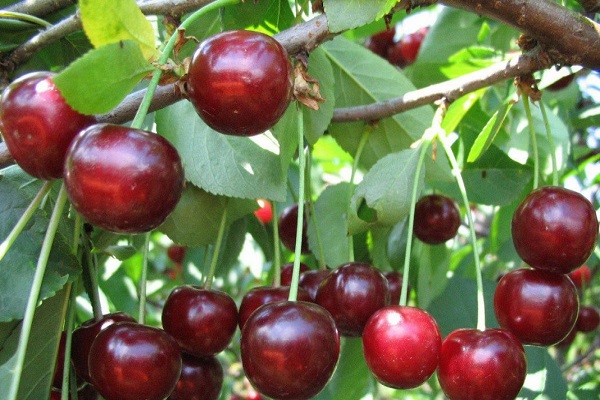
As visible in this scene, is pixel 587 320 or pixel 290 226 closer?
pixel 290 226

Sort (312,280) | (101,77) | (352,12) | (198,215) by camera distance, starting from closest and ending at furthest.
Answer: (101,77) < (352,12) < (312,280) < (198,215)

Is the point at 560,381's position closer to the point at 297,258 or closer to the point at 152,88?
the point at 297,258

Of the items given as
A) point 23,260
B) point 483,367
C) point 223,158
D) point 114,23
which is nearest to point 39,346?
point 23,260

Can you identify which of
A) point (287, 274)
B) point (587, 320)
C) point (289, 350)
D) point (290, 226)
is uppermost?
point (289, 350)

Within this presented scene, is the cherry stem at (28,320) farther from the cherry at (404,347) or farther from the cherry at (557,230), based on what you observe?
the cherry at (557,230)

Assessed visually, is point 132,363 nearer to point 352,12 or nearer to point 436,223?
point 352,12

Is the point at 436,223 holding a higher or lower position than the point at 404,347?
lower

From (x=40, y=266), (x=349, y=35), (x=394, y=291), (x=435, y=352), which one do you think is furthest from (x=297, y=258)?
(x=349, y=35)
